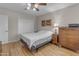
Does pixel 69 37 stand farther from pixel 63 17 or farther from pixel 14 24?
pixel 14 24

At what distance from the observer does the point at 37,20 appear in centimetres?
169

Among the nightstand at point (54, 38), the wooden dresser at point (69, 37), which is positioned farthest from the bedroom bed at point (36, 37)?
the wooden dresser at point (69, 37)

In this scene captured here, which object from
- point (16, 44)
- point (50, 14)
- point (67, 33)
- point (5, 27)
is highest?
point (50, 14)

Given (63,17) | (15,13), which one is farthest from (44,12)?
(15,13)

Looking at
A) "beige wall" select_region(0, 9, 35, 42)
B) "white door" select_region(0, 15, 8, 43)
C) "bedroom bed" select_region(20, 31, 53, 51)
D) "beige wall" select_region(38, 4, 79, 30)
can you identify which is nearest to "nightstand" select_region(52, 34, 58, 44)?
"bedroom bed" select_region(20, 31, 53, 51)

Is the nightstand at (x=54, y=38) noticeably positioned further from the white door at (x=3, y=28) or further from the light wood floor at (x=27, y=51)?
the white door at (x=3, y=28)

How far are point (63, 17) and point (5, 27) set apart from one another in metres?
1.16

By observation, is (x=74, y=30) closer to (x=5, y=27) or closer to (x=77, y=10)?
(x=77, y=10)

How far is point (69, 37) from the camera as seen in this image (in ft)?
6.28

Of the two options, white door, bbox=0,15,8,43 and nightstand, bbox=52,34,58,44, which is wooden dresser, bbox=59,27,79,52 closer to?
nightstand, bbox=52,34,58,44

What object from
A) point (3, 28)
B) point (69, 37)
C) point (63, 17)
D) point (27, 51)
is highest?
point (63, 17)

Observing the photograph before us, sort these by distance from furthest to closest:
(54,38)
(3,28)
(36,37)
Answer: (36,37)
(54,38)
(3,28)

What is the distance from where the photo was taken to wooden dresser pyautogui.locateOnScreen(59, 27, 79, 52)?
1.74 metres

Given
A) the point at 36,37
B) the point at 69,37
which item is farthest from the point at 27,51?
the point at 69,37
